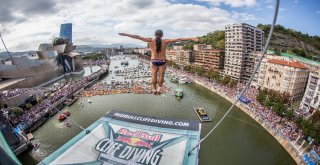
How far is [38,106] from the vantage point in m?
30.9

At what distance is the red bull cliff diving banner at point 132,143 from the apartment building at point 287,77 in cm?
2619

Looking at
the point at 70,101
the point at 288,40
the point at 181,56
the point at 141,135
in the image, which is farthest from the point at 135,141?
the point at 288,40

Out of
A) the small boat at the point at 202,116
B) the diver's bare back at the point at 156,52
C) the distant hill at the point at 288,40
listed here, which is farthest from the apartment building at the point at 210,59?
the diver's bare back at the point at 156,52

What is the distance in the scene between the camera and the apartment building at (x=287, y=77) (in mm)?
33344

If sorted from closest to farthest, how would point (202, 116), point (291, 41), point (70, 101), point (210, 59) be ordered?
point (202, 116), point (70, 101), point (210, 59), point (291, 41)

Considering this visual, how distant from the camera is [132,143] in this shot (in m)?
13.7

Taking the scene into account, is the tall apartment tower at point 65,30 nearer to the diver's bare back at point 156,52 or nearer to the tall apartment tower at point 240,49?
the tall apartment tower at point 240,49

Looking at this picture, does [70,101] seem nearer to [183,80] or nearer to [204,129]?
[204,129]

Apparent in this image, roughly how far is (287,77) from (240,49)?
14.9 meters

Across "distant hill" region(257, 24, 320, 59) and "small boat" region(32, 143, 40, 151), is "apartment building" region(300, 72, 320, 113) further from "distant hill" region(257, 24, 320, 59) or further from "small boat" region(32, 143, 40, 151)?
"distant hill" region(257, 24, 320, 59)

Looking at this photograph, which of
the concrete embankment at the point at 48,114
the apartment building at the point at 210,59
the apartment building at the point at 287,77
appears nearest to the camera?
the concrete embankment at the point at 48,114

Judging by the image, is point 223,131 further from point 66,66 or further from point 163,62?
point 66,66

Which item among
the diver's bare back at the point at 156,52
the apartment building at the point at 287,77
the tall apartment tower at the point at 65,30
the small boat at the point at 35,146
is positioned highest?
the tall apartment tower at the point at 65,30

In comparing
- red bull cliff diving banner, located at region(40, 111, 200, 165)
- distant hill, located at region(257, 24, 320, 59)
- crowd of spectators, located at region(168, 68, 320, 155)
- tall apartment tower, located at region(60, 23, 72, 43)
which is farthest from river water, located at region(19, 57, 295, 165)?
tall apartment tower, located at region(60, 23, 72, 43)
